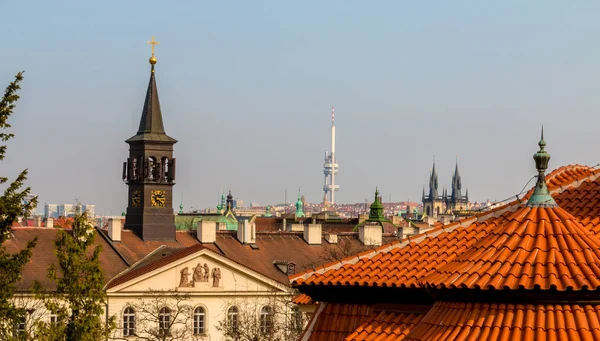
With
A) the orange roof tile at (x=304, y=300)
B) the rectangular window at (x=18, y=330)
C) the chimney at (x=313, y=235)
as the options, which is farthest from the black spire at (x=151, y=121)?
the orange roof tile at (x=304, y=300)

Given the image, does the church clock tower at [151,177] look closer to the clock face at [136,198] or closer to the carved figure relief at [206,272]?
the clock face at [136,198]

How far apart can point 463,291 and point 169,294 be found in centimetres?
6615

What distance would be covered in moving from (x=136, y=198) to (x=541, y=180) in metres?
81.7

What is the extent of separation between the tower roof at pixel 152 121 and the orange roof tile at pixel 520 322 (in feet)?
270

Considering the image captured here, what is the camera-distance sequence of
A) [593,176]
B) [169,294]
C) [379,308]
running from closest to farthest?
[379,308] → [593,176] → [169,294]

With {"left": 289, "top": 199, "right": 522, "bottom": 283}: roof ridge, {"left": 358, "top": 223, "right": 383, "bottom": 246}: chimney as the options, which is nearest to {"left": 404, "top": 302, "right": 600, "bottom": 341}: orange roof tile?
{"left": 289, "top": 199, "right": 522, "bottom": 283}: roof ridge

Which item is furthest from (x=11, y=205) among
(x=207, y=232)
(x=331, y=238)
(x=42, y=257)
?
(x=331, y=238)

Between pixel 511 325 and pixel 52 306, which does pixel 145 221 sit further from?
pixel 511 325

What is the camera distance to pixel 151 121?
316ft

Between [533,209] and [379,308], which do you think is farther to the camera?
[379,308]

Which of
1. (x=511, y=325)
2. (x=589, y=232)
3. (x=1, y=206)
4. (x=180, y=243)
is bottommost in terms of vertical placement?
(x=511, y=325)

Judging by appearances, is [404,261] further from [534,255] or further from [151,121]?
[151,121]

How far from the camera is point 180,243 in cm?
9544

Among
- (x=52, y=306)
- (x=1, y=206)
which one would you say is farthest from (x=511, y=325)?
(x=52, y=306)
